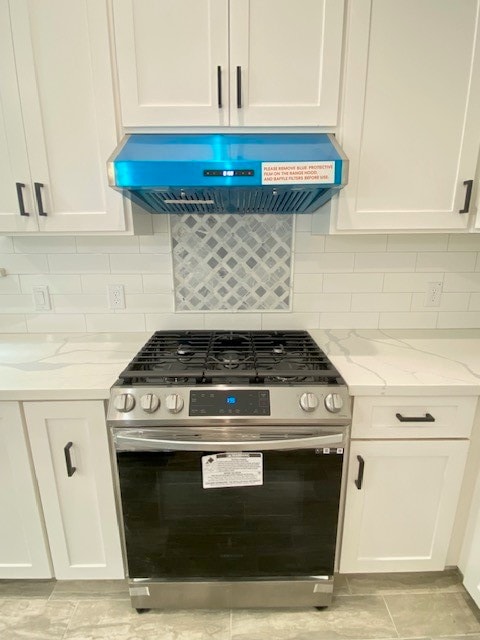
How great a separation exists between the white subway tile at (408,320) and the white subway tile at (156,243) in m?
1.17

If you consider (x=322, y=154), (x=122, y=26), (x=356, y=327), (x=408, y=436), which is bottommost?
(x=408, y=436)

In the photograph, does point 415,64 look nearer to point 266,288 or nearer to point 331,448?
point 266,288

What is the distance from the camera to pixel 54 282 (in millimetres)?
1640

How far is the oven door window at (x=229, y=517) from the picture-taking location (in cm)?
112

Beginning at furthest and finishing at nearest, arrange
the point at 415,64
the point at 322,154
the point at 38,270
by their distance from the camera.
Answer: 1. the point at 38,270
2. the point at 415,64
3. the point at 322,154

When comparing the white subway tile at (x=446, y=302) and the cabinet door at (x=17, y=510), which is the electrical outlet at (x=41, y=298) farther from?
the white subway tile at (x=446, y=302)

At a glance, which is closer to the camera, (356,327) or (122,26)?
(122,26)

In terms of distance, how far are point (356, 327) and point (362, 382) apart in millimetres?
629

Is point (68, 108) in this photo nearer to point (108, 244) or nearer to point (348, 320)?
point (108, 244)

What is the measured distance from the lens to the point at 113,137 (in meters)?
1.23

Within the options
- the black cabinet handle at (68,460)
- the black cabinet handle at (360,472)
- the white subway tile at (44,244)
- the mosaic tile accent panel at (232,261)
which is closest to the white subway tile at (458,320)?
the mosaic tile accent panel at (232,261)

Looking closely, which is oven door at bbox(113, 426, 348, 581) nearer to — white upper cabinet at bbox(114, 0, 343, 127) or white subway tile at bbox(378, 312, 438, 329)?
white subway tile at bbox(378, 312, 438, 329)

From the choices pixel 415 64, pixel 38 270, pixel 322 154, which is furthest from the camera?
pixel 38 270

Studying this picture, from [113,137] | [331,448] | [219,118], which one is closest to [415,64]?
[219,118]
